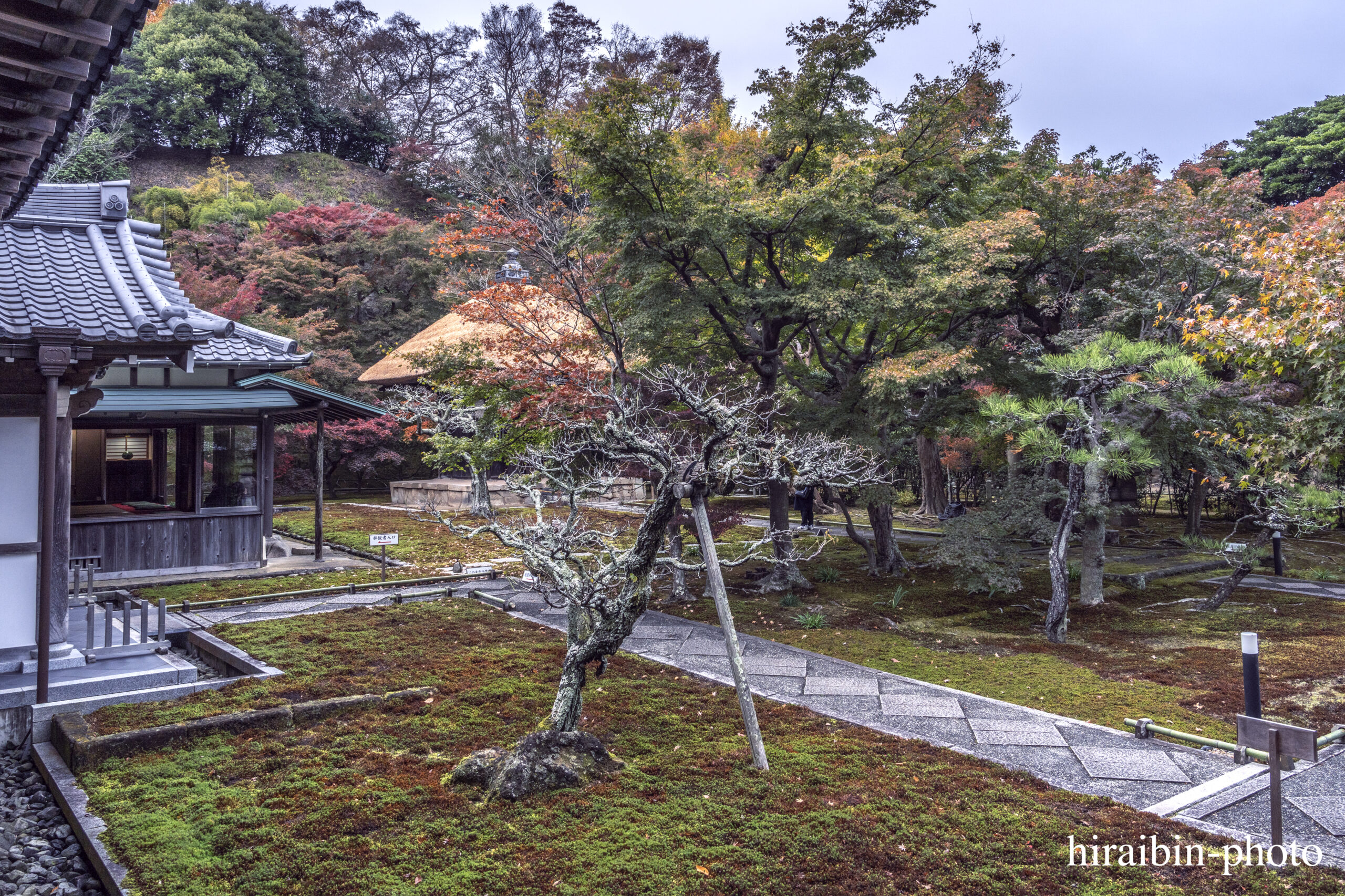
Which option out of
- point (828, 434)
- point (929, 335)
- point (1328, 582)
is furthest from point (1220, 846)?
point (1328, 582)

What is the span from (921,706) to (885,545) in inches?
238

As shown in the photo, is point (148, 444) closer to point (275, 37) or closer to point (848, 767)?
point (848, 767)

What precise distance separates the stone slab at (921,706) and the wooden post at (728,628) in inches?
58.9

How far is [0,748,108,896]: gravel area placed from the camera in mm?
3557

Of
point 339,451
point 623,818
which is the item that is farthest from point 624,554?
point 339,451

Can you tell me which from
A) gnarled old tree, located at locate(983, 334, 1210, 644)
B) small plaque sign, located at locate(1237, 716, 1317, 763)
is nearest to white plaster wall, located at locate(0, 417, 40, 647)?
small plaque sign, located at locate(1237, 716, 1317, 763)

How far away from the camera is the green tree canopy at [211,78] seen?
103ft

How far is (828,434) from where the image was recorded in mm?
9227

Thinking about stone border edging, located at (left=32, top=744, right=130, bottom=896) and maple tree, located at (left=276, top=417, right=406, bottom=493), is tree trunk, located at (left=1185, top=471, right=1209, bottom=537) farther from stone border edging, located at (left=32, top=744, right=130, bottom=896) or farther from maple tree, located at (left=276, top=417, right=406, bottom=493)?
maple tree, located at (left=276, top=417, right=406, bottom=493)

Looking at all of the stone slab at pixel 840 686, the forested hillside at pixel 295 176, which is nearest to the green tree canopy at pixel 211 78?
the forested hillside at pixel 295 176

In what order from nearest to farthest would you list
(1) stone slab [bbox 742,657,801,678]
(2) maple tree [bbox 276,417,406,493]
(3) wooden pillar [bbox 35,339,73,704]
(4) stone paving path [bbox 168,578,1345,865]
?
(4) stone paving path [bbox 168,578,1345,865] → (3) wooden pillar [bbox 35,339,73,704] → (1) stone slab [bbox 742,657,801,678] → (2) maple tree [bbox 276,417,406,493]

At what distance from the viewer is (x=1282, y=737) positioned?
3.36 meters

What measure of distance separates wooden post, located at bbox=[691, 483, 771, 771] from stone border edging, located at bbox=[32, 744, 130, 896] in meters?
3.02

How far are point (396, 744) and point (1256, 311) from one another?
646cm
